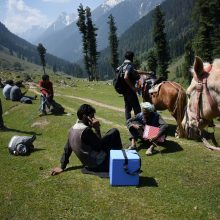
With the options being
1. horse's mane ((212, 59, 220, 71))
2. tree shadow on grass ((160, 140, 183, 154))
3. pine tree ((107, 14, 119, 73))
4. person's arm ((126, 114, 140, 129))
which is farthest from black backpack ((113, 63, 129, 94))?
pine tree ((107, 14, 119, 73))

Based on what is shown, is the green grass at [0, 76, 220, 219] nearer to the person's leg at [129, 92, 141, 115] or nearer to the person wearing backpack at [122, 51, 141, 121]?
the person's leg at [129, 92, 141, 115]

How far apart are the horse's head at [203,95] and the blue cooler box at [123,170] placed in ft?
11.7

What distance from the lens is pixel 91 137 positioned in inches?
381

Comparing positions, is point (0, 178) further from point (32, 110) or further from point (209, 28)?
point (209, 28)

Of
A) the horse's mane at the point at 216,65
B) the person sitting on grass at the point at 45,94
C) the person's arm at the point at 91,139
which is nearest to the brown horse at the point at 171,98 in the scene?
the person's arm at the point at 91,139

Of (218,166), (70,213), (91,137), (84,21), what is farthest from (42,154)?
(84,21)

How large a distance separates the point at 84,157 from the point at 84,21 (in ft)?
209

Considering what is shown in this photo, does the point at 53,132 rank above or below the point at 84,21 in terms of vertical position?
below

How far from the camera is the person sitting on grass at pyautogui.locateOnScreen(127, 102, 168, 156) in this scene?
12.0 meters

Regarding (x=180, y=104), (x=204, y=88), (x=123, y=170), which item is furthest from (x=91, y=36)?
(x=204, y=88)

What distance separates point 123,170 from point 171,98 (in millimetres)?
5579

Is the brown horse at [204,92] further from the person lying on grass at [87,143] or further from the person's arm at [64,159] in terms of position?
the person's arm at [64,159]

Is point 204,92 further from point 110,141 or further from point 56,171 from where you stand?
point 56,171

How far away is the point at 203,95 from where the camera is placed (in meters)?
5.06
